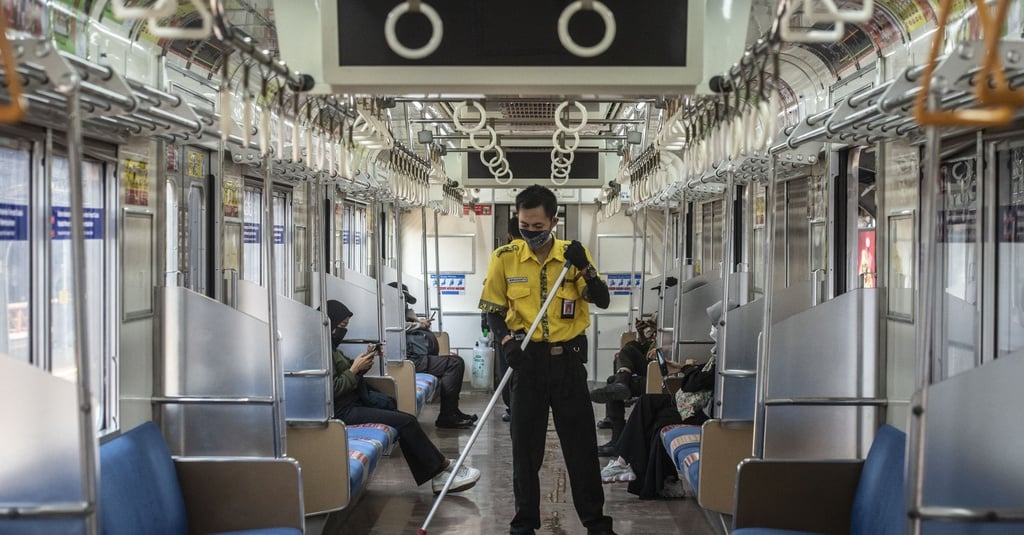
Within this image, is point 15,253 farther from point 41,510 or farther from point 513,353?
point 513,353

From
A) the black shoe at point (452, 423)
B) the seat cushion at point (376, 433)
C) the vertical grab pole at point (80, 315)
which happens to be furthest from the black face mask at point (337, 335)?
the vertical grab pole at point (80, 315)

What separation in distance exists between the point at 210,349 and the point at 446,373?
539 centimetres

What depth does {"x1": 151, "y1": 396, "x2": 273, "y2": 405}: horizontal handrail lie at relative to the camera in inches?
177

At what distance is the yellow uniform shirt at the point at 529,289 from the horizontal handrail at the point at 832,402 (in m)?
1.02

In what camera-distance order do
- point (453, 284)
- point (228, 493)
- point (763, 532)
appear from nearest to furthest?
point (763, 532) < point (228, 493) < point (453, 284)

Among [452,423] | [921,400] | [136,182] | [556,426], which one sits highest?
[136,182]

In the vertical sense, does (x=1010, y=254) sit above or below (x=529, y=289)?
above

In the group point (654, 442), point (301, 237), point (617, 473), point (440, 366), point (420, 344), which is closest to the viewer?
point (654, 442)

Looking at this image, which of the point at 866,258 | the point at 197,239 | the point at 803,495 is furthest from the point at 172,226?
the point at 866,258

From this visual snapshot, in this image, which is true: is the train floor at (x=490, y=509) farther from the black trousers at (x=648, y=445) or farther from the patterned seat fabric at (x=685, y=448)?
the patterned seat fabric at (x=685, y=448)

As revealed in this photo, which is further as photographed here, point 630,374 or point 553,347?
point 630,374

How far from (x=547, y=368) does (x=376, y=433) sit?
2.15 metres

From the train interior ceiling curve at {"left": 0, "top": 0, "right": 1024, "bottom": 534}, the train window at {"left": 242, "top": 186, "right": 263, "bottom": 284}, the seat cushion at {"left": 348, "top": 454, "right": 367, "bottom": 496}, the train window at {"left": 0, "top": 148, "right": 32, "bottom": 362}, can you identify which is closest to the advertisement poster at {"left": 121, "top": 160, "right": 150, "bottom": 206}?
the train interior ceiling curve at {"left": 0, "top": 0, "right": 1024, "bottom": 534}

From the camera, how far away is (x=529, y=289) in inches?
187
